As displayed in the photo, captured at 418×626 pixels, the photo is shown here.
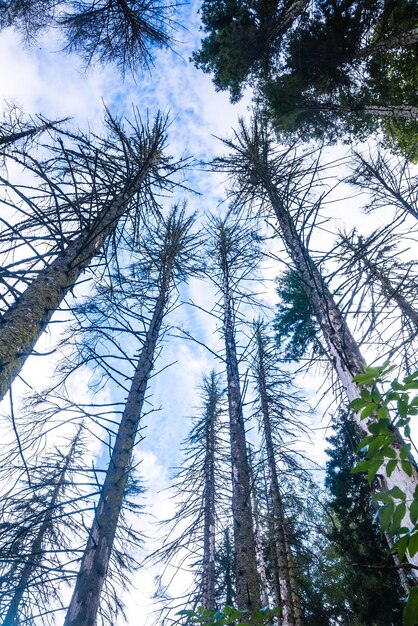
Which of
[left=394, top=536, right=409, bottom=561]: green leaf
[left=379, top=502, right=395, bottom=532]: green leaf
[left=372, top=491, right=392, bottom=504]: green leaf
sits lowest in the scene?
[left=394, top=536, right=409, bottom=561]: green leaf

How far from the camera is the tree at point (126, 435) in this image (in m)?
2.88

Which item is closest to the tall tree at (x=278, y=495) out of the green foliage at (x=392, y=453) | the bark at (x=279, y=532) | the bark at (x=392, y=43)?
the bark at (x=279, y=532)

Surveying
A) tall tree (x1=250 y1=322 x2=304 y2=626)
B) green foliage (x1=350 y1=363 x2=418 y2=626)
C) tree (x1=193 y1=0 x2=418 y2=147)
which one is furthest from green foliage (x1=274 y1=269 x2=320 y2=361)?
green foliage (x1=350 y1=363 x2=418 y2=626)

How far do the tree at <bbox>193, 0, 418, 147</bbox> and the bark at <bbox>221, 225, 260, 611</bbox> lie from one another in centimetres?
656

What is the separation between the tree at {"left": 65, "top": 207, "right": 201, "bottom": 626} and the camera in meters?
2.88

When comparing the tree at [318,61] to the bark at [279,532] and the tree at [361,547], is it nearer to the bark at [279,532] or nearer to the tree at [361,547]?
the bark at [279,532]

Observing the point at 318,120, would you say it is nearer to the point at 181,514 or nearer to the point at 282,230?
the point at 282,230

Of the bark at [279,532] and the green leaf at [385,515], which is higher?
the bark at [279,532]

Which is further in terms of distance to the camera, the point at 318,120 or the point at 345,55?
the point at 318,120

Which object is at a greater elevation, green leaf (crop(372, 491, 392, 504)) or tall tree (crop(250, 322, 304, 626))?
tall tree (crop(250, 322, 304, 626))

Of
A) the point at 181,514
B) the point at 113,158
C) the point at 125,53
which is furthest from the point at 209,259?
the point at 181,514

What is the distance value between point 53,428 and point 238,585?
3334 millimetres

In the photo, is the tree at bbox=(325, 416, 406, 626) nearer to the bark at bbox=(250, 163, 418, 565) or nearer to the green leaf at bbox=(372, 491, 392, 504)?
the bark at bbox=(250, 163, 418, 565)

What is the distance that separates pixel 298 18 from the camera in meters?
8.36
